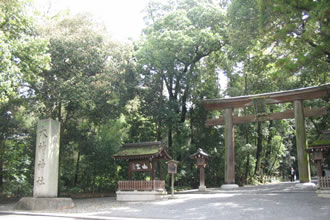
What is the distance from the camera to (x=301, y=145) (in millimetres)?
16734

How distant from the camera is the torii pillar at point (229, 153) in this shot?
18.1 metres

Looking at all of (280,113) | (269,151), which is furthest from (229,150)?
(269,151)

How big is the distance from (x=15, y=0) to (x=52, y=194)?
27.0 ft

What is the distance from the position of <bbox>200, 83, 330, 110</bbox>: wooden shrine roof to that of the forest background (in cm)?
105

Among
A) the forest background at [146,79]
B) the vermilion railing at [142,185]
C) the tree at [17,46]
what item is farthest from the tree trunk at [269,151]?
the tree at [17,46]

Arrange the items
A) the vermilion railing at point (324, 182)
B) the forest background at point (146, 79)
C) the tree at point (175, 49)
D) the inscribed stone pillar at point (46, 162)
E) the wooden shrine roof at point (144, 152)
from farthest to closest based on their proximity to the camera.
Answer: the tree at point (175, 49) < the wooden shrine roof at point (144, 152) < the inscribed stone pillar at point (46, 162) < the vermilion railing at point (324, 182) < the forest background at point (146, 79)

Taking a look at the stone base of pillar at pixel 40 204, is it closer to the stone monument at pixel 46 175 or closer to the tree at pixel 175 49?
the stone monument at pixel 46 175

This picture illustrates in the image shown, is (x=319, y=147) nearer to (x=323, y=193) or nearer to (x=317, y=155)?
(x=317, y=155)

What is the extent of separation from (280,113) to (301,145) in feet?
8.37

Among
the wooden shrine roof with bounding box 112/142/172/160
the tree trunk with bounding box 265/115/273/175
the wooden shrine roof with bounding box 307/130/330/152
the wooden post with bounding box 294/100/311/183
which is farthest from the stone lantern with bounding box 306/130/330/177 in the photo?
the tree trunk with bounding box 265/115/273/175

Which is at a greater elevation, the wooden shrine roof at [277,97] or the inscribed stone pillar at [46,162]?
the wooden shrine roof at [277,97]

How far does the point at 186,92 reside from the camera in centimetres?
2267

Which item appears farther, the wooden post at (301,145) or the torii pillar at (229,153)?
the torii pillar at (229,153)

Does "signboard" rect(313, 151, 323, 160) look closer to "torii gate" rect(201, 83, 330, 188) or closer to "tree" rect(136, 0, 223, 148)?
"torii gate" rect(201, 83, 330, 188)
